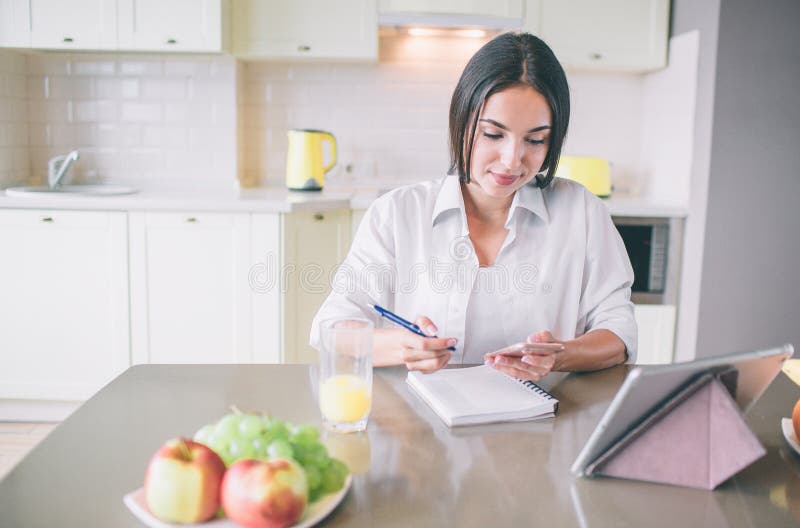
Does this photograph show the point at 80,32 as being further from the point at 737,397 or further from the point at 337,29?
the point at 737,397

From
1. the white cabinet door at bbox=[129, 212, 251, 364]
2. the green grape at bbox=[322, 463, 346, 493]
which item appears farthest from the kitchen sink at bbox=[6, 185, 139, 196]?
the green grape at bbox=[322, 463, 346, 493]

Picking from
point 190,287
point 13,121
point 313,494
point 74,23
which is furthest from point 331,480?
point 13,121

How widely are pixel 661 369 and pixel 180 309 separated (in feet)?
8.62

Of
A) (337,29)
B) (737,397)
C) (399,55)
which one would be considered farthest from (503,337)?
(399,55)

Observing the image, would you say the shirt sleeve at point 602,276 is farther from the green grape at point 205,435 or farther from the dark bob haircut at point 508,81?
the green grape at point 205,435

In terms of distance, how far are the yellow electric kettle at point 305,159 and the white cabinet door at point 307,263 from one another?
26cm

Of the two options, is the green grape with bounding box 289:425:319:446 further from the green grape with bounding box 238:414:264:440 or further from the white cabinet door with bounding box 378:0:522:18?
the white cabinet door with bounding box 378:0:522:18

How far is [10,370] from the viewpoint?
3234 mm

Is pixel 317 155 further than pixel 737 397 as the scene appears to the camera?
Yes

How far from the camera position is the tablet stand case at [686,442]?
95 cm

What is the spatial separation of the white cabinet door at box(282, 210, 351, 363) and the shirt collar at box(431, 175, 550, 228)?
4.87 feet

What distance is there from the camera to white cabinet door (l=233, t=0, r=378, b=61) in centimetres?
337

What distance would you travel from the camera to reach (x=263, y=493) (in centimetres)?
76

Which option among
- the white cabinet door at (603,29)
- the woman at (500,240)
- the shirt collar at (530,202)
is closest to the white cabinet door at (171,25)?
the white cabinet door at (603,29)
